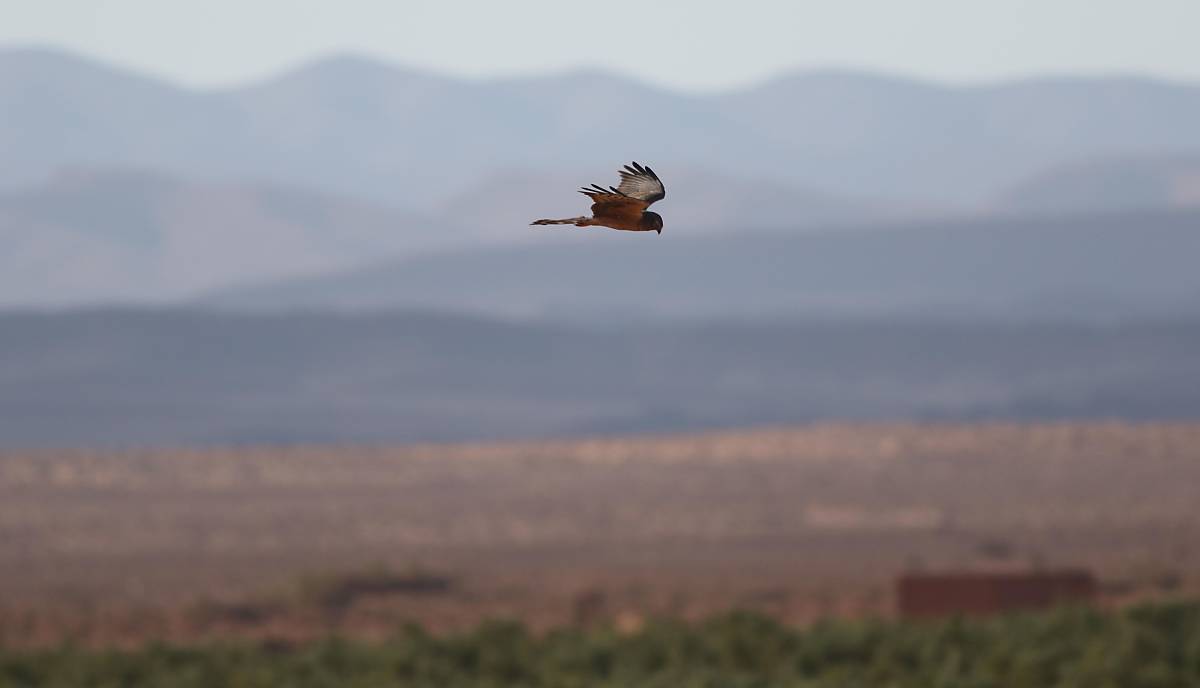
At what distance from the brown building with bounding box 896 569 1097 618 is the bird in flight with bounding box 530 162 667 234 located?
2755 centimetres

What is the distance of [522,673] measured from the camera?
26062mm

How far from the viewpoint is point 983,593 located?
35.4 meters

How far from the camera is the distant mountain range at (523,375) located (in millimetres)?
150125

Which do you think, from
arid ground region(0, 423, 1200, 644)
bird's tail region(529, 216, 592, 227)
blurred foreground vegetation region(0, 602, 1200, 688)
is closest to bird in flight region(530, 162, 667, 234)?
bird's tail region(529, 216, 592, 227)

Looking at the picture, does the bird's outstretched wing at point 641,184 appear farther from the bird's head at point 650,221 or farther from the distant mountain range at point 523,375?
the distant mountain range at point 523,375

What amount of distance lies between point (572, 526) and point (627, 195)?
7526 cm

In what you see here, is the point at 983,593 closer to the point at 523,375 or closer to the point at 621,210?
the point at 621,210

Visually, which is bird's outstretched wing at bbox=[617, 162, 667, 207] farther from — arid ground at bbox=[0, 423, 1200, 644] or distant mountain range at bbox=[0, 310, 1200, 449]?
distant mountain range at bbox=[0, 310, 1200, 449]

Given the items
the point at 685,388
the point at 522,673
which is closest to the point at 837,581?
the point at 522,673

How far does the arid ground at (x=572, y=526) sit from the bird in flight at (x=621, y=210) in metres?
36.5

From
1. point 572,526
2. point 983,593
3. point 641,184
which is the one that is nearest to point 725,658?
point 983,593

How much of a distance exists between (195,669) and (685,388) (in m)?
142

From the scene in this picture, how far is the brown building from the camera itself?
116ft

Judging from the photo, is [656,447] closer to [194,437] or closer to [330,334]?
[194,437]
